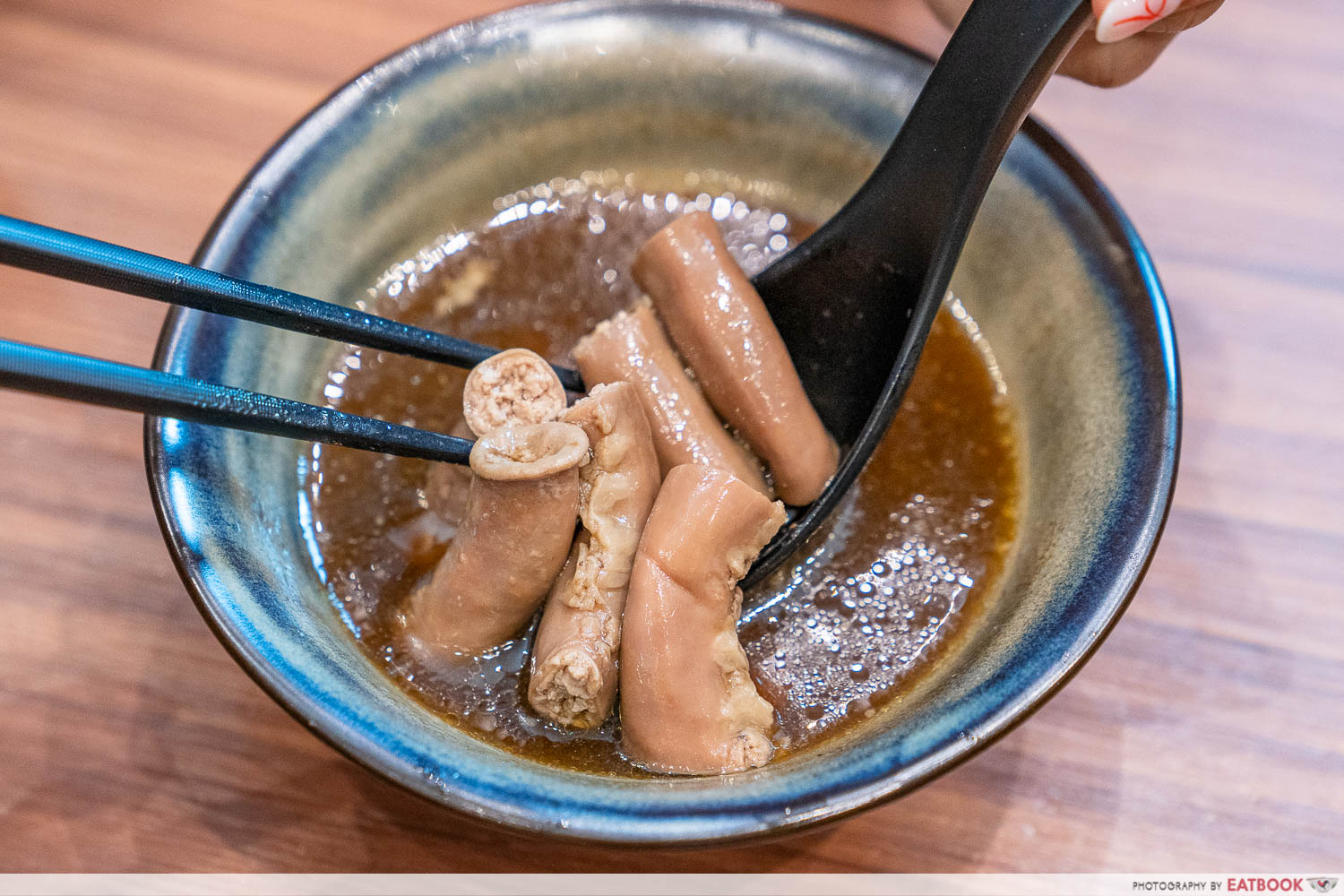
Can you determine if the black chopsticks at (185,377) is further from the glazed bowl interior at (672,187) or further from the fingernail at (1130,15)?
the fingernail at (1130,15)

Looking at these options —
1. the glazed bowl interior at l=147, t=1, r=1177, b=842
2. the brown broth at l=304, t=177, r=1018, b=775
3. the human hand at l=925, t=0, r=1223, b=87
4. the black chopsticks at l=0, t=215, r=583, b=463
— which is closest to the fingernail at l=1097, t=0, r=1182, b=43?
the human hand at l=925, t=0, r=1223, b=87

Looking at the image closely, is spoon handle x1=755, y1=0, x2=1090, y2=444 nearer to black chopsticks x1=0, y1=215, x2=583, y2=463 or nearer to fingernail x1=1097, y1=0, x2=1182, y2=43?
fingernail x1=1097, y1=0, x2=1182, y2=43

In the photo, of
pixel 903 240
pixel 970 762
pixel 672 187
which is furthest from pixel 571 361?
pixel 970 762

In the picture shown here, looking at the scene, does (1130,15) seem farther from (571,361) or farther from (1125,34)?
(571,361)

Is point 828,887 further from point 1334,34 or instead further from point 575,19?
point 1334,34

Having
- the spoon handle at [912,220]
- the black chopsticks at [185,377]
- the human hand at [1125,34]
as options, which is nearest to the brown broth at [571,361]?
the spoon handle at [912,220]
